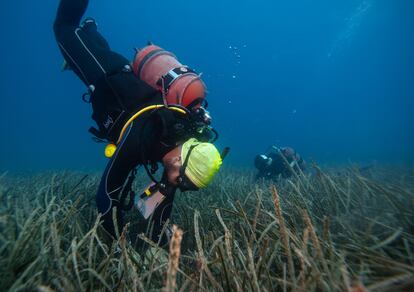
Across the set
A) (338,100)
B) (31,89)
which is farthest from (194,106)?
(338,100)

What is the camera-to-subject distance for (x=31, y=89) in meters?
80.3

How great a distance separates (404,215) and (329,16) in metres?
87.1

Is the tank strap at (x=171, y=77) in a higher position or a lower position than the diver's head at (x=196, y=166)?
higher

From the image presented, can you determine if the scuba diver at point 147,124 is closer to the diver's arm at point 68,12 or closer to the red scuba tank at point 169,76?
the red scuba tank at point 169,76

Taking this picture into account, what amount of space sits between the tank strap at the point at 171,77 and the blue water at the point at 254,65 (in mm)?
52502

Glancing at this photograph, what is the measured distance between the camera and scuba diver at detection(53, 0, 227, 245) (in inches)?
111

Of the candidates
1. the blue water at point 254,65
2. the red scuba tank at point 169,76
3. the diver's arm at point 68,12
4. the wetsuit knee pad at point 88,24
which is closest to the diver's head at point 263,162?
the red scuba tank at point 169,76

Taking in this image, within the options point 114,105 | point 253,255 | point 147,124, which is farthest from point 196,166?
point 114,105

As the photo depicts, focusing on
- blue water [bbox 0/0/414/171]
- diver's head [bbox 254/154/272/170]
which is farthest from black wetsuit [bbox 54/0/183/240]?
blue water [bbox 0/0/414/171]

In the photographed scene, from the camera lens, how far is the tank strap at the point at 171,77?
329cm

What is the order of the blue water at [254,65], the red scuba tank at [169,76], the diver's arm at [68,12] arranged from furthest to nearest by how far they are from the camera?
the blue water at [254,65]
the diver's arm at [68,12]
the red scuba tank at [169,76]

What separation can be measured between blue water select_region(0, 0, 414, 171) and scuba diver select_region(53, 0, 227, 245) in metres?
52.3

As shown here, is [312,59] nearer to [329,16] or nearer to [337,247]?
[329,16]

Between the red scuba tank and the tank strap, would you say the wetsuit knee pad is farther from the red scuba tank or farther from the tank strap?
the tank strap
